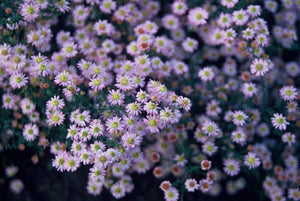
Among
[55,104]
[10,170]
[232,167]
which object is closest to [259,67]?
[232,167]

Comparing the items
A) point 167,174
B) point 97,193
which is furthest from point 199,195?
point 97,193

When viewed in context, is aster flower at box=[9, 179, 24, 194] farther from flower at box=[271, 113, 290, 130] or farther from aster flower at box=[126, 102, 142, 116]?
flower at box=[271, 113, 290, 130]

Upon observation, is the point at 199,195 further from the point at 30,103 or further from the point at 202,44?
the point at 30,103

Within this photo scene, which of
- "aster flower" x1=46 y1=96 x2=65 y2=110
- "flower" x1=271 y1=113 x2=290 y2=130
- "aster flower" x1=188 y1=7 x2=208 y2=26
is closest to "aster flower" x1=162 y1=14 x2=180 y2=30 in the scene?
"aster flower" x1=188 y1=7 x2=208 y2=26

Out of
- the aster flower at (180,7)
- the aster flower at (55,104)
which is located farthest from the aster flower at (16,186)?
the aster flower at (180,7)

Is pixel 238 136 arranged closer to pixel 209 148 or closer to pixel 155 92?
pixel 209 148

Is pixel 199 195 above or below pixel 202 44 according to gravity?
below

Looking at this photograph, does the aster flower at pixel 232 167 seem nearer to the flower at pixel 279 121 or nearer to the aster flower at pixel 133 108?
the flower at pixel 279 121

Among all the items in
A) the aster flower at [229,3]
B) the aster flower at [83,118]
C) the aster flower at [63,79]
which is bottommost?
the aster flower at [83,118]
